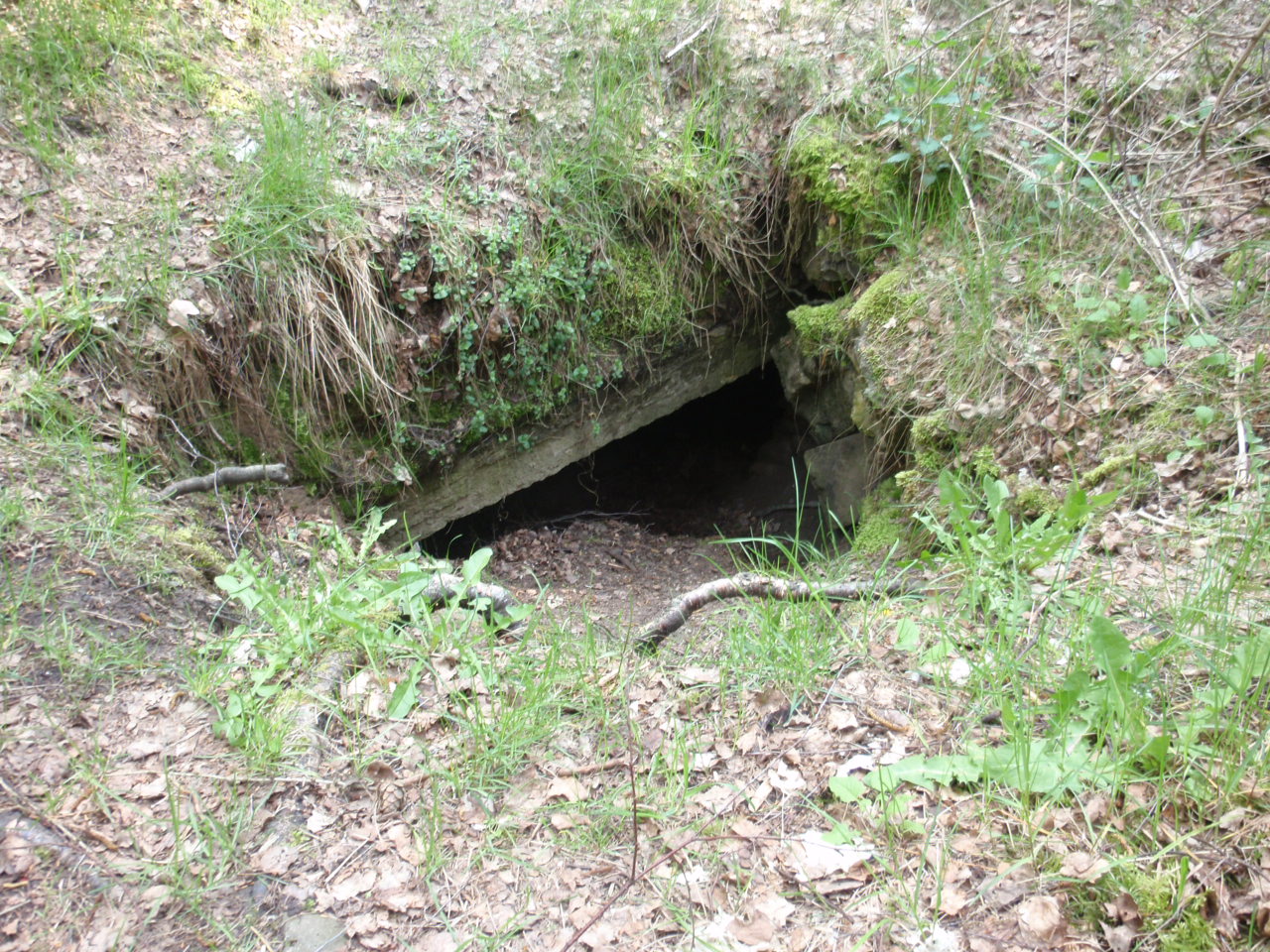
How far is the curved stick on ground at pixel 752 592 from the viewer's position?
269cm

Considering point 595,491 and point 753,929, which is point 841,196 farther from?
point 753,929

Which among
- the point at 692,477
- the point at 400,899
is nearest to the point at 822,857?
the point at 400,899

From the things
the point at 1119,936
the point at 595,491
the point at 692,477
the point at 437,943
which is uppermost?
the point at 437,943

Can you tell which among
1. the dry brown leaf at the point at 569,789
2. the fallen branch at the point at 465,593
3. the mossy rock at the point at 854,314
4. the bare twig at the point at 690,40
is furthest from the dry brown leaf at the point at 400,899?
the bare twig at the point at 690,40

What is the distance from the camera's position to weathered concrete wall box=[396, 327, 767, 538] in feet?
14.2

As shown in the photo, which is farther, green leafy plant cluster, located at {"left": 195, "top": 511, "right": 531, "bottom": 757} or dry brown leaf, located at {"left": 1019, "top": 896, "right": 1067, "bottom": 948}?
green leafy plant cluster, located at {"left": 195, "top": 511, "right": 531, "bottom": 757}

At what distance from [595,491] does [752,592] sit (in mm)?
2858

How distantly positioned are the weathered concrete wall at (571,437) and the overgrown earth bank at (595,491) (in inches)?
1.2

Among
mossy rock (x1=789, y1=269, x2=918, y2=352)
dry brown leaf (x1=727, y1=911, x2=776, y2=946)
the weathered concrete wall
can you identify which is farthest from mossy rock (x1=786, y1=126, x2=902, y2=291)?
dry brown leaf (x1=727, y1=911, x2=776, y2=946)

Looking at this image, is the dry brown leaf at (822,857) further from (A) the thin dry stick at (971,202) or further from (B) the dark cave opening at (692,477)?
(B) the dark cave opening at (692,477)

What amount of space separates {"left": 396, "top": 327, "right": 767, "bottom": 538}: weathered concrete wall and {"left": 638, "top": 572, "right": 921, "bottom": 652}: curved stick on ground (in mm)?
1882

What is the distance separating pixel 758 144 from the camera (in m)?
4.24

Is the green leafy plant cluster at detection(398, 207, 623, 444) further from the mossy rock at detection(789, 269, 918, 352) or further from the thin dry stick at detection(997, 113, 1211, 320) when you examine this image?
the thin dry stick at detection(997, 113, 1211, 320)

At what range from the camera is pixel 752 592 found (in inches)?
112
